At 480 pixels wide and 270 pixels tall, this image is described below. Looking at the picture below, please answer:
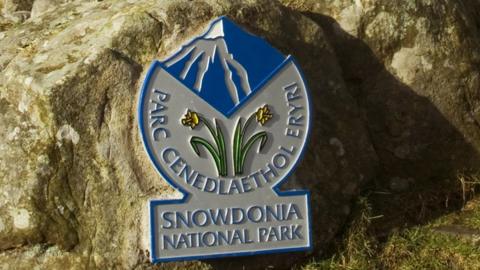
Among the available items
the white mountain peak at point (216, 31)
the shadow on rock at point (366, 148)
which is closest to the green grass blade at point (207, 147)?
the shadow on rock at point (366, 148)

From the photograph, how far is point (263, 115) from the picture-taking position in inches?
150

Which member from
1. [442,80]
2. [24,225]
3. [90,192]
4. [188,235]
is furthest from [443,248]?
[24,225]

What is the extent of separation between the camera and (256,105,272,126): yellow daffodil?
12.5 ft

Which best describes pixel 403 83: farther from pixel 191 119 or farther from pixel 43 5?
pixel 43 5

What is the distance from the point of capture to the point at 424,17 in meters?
4.52

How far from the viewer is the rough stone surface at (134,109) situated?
360 centimetres

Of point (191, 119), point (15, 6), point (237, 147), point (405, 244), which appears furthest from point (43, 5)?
point (405, 244)

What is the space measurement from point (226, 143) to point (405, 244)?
43.3 inches

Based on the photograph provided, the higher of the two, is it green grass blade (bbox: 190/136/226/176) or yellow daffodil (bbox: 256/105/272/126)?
yellow daffodil (bbox: 256/105/272/126)

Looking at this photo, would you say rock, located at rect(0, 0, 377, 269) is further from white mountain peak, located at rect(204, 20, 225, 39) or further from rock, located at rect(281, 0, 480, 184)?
rock, located at rect(281, 0, 480, 184)

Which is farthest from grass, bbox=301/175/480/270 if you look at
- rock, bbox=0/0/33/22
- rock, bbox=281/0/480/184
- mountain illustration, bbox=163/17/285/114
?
rock, bbox=0/0/33/22

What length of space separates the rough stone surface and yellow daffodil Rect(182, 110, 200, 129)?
0.78 ft

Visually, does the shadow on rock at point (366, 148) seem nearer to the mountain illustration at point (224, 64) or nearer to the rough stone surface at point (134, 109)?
the rough stone surface at point (134, 109)

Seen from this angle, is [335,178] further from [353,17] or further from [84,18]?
[84,18]
